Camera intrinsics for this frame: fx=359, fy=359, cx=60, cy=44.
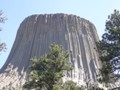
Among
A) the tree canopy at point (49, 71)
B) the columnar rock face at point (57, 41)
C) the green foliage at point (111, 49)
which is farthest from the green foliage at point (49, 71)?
the columnar rock face at point (57, 41)

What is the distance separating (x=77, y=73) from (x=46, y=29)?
1332 centimetres

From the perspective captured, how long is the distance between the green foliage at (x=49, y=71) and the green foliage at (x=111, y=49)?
301 cm

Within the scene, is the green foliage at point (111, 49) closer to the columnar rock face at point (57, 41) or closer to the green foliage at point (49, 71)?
the green foliage at point (49, 71)

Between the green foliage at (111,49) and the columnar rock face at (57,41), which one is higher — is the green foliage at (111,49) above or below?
below

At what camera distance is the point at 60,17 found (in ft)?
240

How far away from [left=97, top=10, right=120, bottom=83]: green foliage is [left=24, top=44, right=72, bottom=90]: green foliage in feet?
9.89

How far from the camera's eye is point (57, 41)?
6925 cm

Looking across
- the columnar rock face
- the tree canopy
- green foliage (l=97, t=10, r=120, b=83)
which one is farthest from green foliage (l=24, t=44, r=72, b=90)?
the columnar rock face

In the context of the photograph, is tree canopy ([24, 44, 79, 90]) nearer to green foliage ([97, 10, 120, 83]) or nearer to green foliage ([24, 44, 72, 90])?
green foliage ([24, 44, 72, 90])

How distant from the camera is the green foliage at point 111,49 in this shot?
29.3m

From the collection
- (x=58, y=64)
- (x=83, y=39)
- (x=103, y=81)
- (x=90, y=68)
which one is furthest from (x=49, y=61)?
(x=83, y=39)

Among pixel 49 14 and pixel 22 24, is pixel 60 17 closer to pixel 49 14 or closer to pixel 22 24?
pixel 49 14

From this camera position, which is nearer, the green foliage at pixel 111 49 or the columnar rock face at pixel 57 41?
the green foliage at pixel 111 49

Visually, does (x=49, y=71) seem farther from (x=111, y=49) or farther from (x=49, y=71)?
(x=111, y=49)
